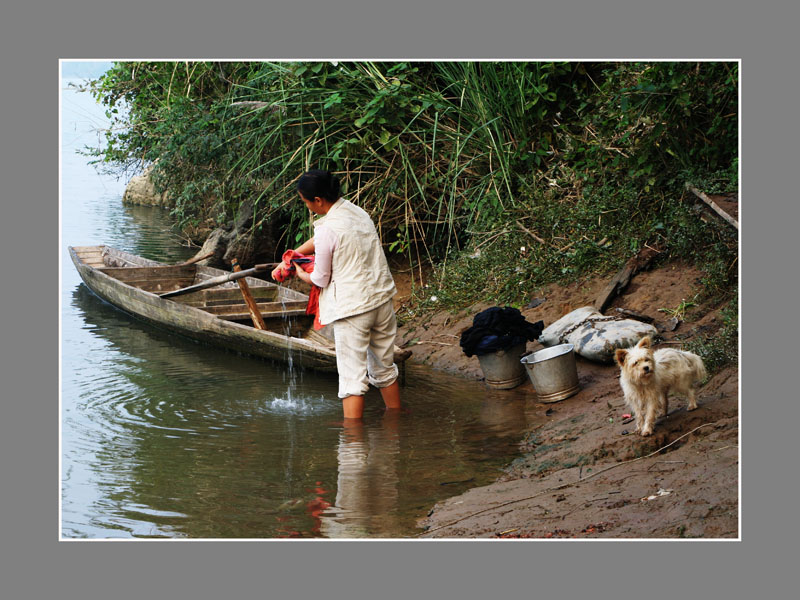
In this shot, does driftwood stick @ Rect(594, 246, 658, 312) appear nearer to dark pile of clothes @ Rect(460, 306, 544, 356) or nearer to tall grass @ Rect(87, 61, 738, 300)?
tall grass @ Rect(87, 61, 738, 300)

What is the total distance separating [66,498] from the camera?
16.2 feet

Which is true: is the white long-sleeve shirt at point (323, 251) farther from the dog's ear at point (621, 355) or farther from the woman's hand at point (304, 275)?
the dog's ear at point (621, 355)

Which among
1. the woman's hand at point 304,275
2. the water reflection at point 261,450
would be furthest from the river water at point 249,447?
the woman's hand at point 304,275

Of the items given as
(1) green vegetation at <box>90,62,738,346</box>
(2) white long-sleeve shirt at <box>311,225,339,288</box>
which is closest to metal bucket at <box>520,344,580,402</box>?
(1) green vegetation at <box>90,62,738,346</box>

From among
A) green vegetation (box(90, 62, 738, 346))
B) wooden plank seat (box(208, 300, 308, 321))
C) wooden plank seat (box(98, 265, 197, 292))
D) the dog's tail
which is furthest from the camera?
wooden plank seat (box(98, 265, 197, 292))

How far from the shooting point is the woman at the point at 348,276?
5.69 metres

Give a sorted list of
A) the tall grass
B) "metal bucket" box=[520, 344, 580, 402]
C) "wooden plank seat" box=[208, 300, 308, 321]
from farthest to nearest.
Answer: "wooden plank seat" box=[208, 300, 308, 321]
the tall grass
"metal bucket" box=[520, 344, 580, 402]

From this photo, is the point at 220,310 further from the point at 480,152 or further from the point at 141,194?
the point at 141,194

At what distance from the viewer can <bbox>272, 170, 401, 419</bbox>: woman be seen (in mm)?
5691

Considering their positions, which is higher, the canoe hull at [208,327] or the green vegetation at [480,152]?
the green vegetation at [480,152]

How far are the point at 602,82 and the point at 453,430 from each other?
525 cm

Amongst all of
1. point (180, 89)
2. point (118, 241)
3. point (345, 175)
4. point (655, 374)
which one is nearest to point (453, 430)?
point (655, 374)

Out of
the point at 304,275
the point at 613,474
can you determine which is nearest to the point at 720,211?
the point at 613,474

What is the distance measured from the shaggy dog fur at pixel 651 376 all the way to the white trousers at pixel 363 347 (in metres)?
1.81
